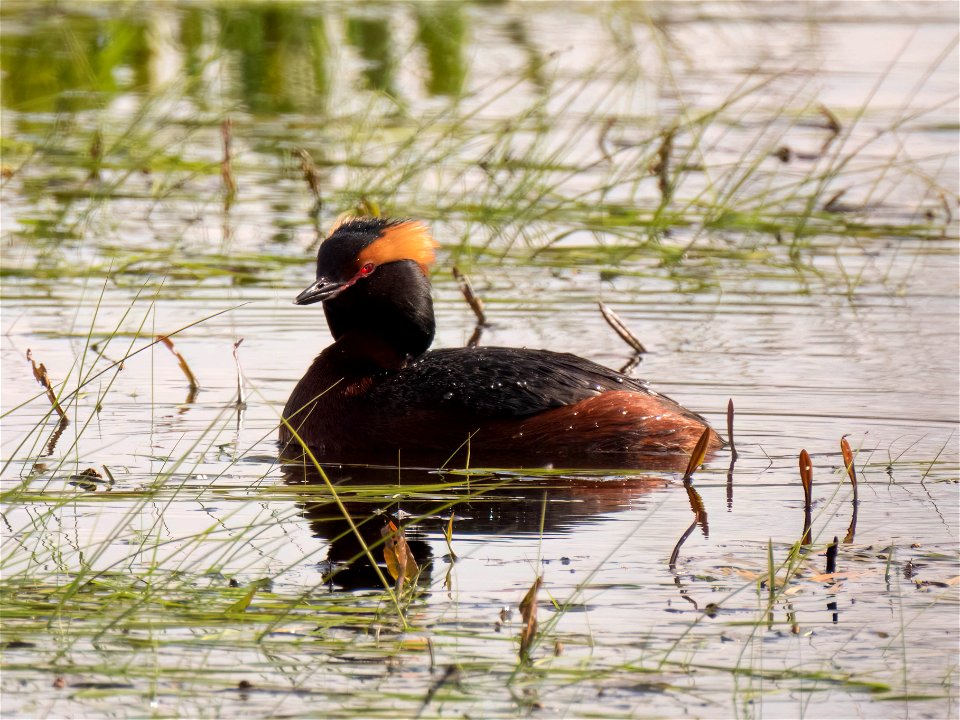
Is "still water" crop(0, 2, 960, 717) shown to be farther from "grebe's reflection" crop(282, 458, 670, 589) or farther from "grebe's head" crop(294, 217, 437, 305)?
"grebe's head" crop(294, 217, 437, 305)

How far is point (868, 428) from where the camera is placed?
6.97 metres

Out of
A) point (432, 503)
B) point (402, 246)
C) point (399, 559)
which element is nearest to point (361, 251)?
point (402, 246)

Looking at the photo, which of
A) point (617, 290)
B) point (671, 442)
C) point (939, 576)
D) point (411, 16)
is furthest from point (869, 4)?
point (939, 576)

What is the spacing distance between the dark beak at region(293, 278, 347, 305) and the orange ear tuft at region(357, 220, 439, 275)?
15 cm

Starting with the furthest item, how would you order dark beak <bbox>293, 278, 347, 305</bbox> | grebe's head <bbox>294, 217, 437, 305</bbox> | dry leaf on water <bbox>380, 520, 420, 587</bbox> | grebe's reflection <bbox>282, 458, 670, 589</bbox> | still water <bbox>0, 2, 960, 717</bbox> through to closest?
grebe's head <bbox>294, 217, 437, 305</bbox>
dark beak <bbox>293, 278, 347, 305</bbox>
grebe's reflection <bbox>282, 458, 670, 589</bbox>
dry leaf on water <bbox>380, 520, 420, 587</bbox>
still water <bbox>0, 2, 960, 717</bbox>

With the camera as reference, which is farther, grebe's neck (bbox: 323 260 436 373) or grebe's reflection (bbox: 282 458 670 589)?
grebe's neck (bbox: 323 260 436 373)

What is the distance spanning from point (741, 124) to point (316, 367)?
28.4 ft

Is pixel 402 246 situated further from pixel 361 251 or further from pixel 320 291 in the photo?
pixel 320 291

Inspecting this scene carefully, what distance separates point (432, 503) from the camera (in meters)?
5.97

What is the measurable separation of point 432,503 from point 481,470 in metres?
0.23

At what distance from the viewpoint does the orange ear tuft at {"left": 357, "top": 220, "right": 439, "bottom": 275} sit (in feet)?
23.5

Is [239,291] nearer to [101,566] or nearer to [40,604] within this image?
[101,566]

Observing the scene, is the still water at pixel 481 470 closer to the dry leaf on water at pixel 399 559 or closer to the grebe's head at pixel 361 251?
the dry leaf on water at pixel 399 559

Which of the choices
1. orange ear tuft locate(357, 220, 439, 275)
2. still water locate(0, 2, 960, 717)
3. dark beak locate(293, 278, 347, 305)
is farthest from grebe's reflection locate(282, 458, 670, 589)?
orange ear tuft locate(357, 220, 439, 275)
